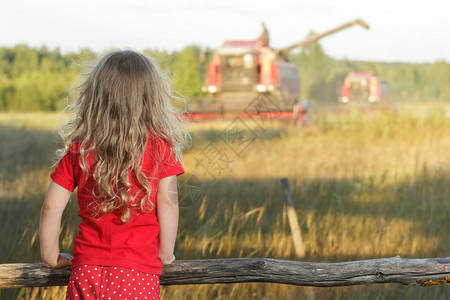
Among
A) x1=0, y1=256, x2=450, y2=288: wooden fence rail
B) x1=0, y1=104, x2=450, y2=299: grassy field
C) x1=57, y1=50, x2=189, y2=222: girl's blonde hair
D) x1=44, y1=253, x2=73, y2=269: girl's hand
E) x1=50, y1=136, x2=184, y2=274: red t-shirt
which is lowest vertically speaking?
x1=0, y1=104, x2=450, y2=299: grassy field

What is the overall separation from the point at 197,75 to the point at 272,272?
30.2m

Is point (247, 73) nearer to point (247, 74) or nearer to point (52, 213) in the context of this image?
point (247, 74)

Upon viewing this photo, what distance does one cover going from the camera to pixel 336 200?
5.32 meters

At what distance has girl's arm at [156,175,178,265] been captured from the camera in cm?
189

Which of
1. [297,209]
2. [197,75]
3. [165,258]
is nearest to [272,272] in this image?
[165,258]

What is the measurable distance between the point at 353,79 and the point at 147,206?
108ft

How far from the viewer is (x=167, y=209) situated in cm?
192

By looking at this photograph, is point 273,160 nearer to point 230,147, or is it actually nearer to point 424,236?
point 230,147

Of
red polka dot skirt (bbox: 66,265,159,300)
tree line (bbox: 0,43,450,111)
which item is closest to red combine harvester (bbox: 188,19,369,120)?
tree line (bbox: 0,43,450,111)

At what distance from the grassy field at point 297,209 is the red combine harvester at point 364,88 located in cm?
2332

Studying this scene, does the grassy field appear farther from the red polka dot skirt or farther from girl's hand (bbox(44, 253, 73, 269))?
the red polka dot skirt

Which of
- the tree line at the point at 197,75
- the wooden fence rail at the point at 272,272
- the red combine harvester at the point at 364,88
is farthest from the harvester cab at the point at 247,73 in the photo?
the red combine harvester at the point at 364,88

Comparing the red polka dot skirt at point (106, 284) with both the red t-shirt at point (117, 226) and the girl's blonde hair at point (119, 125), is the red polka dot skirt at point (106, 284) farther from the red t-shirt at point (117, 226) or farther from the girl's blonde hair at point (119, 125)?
the girl's blonde hair at point (119, 125)

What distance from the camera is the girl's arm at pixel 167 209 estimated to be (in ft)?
6.22
